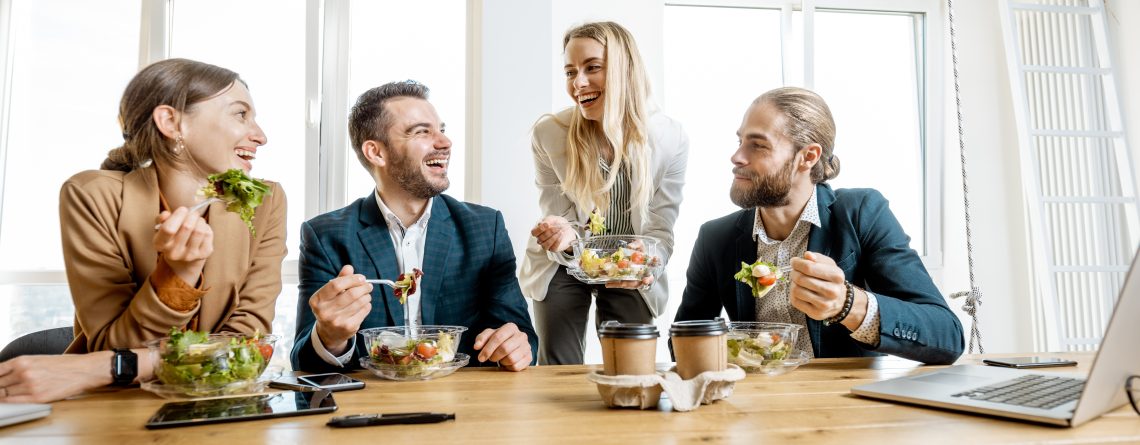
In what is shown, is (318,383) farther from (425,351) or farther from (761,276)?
(761,276)

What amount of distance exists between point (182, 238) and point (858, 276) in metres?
1.74

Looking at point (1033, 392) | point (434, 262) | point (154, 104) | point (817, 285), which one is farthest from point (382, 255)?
point (1033, 392)

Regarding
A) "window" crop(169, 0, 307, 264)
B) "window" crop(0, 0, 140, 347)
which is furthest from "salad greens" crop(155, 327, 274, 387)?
"window" crop(0, 0, 140, 347)

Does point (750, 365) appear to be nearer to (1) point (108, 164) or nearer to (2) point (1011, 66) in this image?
(1) point (108, 164)

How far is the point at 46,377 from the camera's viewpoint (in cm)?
138

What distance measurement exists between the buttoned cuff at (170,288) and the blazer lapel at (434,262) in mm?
665

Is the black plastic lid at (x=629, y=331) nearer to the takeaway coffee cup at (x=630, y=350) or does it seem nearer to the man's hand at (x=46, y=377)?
the takeaway coffee cup at (x=630, y=350)

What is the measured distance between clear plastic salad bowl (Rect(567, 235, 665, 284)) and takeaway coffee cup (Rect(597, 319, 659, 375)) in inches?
31.5

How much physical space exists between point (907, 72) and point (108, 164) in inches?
170

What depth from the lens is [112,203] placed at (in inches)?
74.2

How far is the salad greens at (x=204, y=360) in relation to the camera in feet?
4.44

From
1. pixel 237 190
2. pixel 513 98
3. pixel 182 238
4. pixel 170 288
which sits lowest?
pixel 170 288

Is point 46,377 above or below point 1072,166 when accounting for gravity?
below

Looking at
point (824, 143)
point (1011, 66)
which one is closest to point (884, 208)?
point (824, 143)
